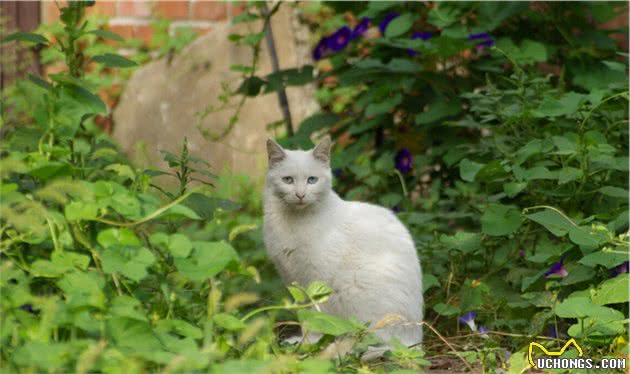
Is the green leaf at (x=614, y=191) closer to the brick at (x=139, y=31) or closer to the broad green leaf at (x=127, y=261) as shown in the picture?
the broad green leaf at (x=127, y=261)

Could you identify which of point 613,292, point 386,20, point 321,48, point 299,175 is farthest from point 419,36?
point 613,292

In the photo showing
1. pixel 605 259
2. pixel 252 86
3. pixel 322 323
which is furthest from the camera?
pixel 252 86

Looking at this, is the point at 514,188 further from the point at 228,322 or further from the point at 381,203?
the point at 228,322

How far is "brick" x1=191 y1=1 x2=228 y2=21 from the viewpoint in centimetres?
575

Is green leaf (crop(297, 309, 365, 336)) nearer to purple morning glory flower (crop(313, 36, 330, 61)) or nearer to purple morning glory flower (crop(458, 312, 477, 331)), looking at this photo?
purple morning glory flower (crop(458, 312, 477, 331))

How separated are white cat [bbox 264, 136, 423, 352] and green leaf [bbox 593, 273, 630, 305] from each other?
509 mm

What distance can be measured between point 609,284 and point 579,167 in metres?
0.72

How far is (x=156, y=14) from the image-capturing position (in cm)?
577

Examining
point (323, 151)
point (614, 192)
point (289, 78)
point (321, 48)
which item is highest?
point (321, 48)

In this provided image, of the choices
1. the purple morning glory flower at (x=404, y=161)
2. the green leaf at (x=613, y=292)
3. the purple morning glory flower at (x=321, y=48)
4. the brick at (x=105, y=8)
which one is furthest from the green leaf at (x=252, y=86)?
the green leaf at (x=613, y=292)

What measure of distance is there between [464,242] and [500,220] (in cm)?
16

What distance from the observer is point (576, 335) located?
2.35 meters

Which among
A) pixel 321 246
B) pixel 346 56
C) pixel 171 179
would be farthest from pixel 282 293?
pixel 171 179

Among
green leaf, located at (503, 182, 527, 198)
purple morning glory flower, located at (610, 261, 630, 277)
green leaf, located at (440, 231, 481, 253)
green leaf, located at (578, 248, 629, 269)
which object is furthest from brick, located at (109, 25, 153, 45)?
green leaf, located at (578, 248, 629, 269)
